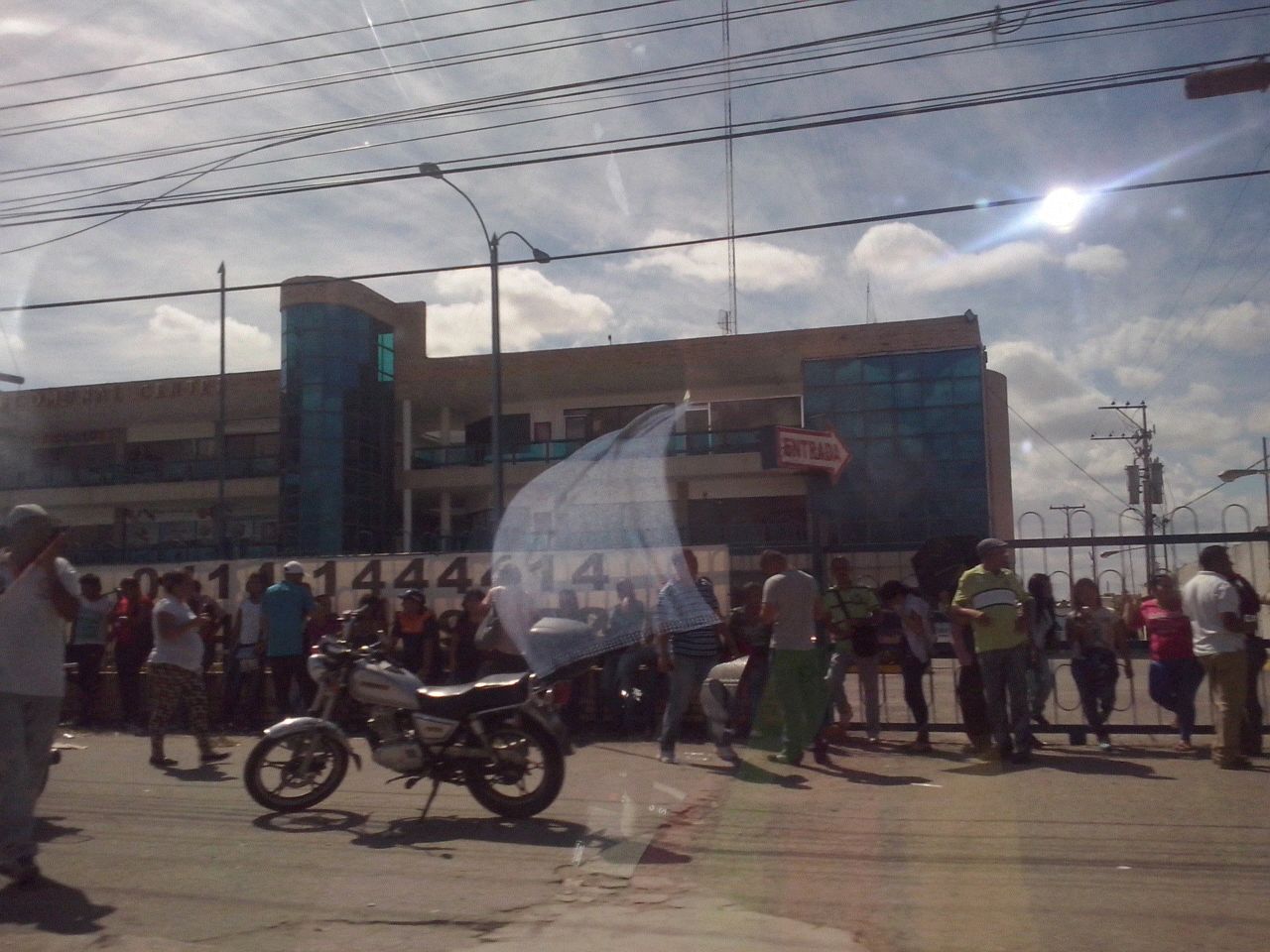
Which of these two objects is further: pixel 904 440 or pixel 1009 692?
pixel 904 440

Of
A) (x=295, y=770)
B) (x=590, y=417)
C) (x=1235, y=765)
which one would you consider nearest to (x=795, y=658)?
(x=1235, y=765)

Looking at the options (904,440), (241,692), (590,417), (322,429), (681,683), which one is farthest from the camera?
(590,417)

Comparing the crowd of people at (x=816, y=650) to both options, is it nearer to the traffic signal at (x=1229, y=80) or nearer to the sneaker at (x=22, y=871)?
the sneaker at (x=22, y=871)

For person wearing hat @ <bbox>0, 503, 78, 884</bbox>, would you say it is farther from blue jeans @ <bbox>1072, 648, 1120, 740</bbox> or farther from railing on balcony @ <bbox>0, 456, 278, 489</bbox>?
railing on balcony @ <bbox>0, 456, 278, 489</bbox>

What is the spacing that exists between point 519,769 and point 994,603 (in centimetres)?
403

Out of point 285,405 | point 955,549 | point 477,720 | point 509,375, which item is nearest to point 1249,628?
point 955,549

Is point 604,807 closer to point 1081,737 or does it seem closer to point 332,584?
point 1081,737

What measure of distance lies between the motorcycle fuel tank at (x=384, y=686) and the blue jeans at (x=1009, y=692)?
14.6 ft

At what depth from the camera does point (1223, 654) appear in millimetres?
8703

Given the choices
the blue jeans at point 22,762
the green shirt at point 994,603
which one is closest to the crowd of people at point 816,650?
the green shirt at point 994,603

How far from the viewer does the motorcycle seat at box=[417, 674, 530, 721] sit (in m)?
7.27

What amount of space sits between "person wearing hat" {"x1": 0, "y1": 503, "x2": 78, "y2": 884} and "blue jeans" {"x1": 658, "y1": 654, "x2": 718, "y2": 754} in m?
4.56

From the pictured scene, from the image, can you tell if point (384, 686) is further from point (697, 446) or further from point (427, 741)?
point (697, 446)

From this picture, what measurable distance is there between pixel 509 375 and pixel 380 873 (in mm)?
31838
